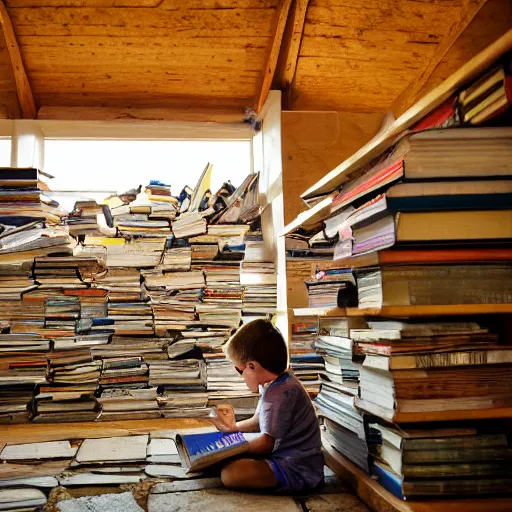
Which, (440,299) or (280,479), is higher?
(440,299)

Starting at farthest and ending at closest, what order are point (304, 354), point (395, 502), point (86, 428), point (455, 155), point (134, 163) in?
point (134, 163) → point (304, 354) → point (86, 428) → point (395, 502) → point (455, 155)

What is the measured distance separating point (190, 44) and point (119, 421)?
2446mm

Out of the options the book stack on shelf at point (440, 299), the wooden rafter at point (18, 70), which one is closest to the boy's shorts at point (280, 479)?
the book stack on shelf at point (440, 299)

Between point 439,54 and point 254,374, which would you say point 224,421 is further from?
point 439,54

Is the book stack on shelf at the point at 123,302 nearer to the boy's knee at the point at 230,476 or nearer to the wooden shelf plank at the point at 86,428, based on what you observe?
the wooden shelf plank at the point at 86,428

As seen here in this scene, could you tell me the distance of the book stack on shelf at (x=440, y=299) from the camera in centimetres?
147

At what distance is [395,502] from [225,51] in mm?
2941

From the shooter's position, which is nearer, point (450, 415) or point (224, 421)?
point (450, 415)

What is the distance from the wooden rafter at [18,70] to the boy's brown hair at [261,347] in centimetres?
244

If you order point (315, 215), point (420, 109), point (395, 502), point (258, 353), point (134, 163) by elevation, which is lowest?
point (395, 502)

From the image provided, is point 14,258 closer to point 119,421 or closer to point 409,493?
point 119,421

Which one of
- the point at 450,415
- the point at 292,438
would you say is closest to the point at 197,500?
the point at 292,438

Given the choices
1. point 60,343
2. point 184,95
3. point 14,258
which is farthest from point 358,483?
point 184,95

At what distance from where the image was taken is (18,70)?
3.54 metres
